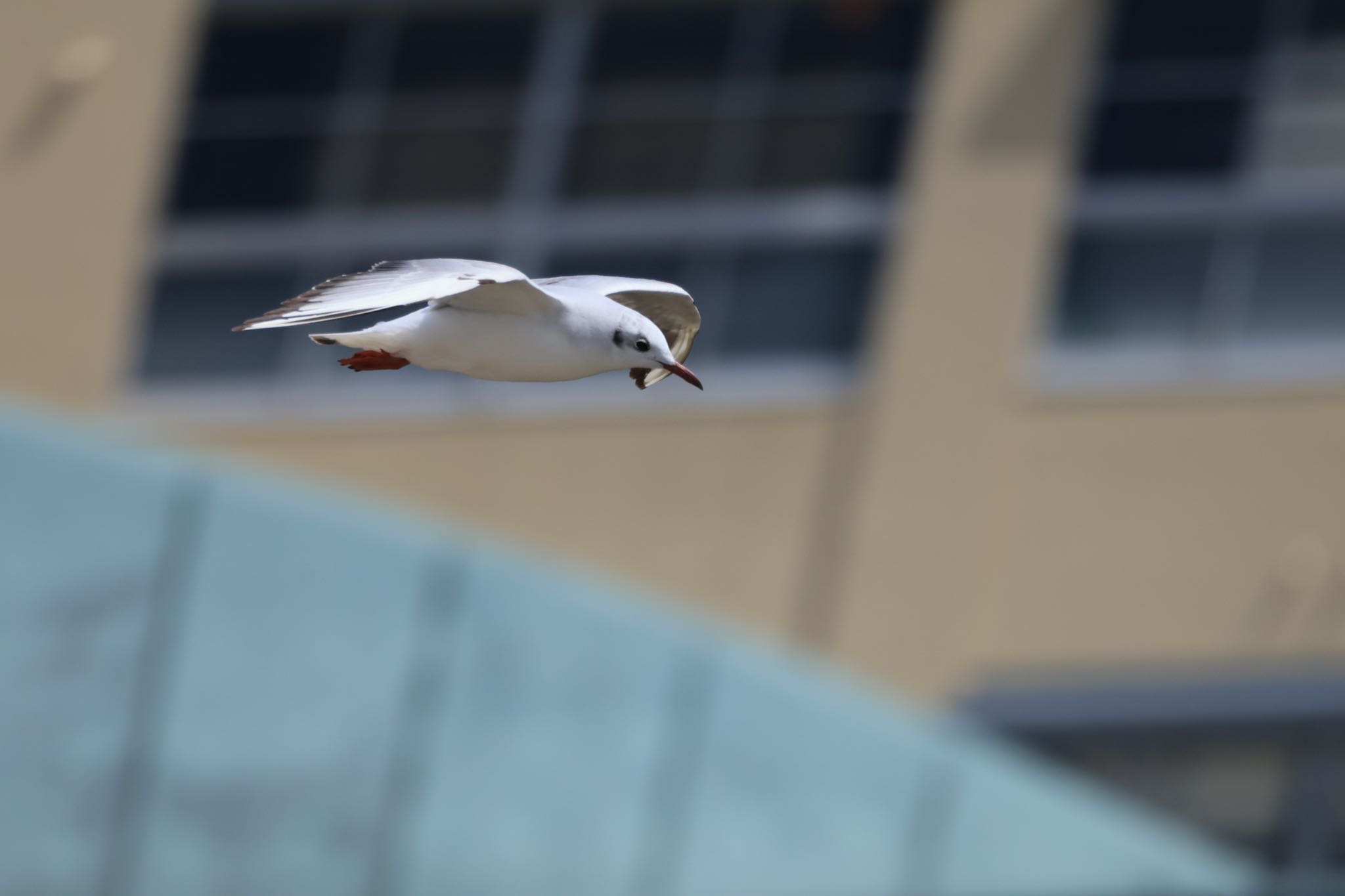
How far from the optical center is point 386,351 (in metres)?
4.30

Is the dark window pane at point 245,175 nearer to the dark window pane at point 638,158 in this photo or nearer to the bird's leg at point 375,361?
the dark window pane at point 638,158

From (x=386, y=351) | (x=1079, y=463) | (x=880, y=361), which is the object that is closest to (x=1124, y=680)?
(x=1079, y=463)

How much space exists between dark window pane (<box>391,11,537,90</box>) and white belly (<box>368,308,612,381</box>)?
13007 mm

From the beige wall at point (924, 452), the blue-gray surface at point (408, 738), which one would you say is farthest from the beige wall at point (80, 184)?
the blue-gray surface at point (408, 738)

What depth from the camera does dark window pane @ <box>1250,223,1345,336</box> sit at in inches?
637

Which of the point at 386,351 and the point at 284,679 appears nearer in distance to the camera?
the point at 386,351

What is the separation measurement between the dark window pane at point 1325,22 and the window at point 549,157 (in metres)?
2.71

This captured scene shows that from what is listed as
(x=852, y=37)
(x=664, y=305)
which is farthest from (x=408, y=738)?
(x=664, y=305)

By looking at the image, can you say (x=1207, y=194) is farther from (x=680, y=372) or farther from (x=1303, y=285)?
(x=680, y=372)

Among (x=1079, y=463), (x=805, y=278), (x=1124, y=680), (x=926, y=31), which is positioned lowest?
(x=1124, y=680)

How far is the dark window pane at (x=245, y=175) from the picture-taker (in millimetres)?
17375

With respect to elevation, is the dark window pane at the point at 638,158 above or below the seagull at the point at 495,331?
above

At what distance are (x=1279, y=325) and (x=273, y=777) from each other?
769 cm

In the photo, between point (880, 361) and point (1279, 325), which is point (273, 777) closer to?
point (880, 361)
